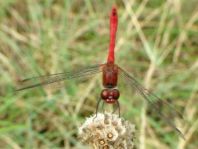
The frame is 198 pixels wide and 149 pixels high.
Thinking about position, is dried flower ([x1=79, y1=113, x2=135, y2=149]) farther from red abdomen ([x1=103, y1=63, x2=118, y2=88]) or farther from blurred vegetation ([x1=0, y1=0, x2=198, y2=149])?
blurred vegetation ([x1=0, y1=0, x2=198, y2=149])

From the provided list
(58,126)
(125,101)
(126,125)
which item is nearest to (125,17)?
(125,101)

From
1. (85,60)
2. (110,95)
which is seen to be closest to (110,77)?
(110,95)

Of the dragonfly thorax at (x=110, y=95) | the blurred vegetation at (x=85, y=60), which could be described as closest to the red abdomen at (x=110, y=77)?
the dragonfly thorax at (x=110, y=95)

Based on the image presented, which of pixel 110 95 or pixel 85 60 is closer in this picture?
pixel 110 95

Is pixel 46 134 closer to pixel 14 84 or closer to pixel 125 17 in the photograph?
pixel 14 84

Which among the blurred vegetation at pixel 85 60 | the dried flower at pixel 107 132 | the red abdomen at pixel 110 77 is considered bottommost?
the blurred vegetation at pixel 85 60

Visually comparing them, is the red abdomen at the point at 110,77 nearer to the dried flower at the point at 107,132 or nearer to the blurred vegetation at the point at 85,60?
the dried flower at the point at 107,132

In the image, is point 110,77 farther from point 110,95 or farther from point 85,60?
point 85,60
